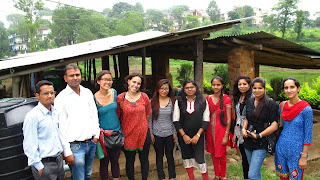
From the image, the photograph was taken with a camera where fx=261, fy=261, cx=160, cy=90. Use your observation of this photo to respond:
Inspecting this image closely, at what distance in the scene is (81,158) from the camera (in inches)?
110

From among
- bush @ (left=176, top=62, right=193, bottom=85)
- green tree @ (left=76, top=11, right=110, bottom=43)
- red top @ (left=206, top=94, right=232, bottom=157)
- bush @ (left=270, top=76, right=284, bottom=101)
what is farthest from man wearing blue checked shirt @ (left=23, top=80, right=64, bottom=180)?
green tree @ (left=76, top=11, right=110, bottom=43)

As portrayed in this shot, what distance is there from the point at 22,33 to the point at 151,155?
59.9m

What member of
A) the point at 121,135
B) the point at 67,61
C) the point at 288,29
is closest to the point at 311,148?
the point at 121,135

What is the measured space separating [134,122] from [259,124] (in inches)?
58.7

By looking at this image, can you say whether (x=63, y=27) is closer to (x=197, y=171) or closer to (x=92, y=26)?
(x=92, y=26)

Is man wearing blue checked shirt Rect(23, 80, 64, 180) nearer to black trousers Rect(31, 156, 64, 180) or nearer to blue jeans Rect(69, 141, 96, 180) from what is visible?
black trousers Rect(31, 156, 64, 180)

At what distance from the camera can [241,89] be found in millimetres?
3346

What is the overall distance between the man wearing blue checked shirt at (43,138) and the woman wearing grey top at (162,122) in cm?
125

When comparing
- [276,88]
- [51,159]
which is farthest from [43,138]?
[276,88]

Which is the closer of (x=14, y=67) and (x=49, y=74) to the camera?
(x=14, y=67)

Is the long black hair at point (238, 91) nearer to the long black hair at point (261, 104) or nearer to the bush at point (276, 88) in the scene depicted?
the long black hair at point (261, 104)

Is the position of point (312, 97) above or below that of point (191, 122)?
below

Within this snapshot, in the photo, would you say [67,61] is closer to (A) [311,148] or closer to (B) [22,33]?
(A) [311,148]

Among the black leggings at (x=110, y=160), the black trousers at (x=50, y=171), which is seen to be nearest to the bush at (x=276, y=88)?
the black leggings at (x=110, y=160)
